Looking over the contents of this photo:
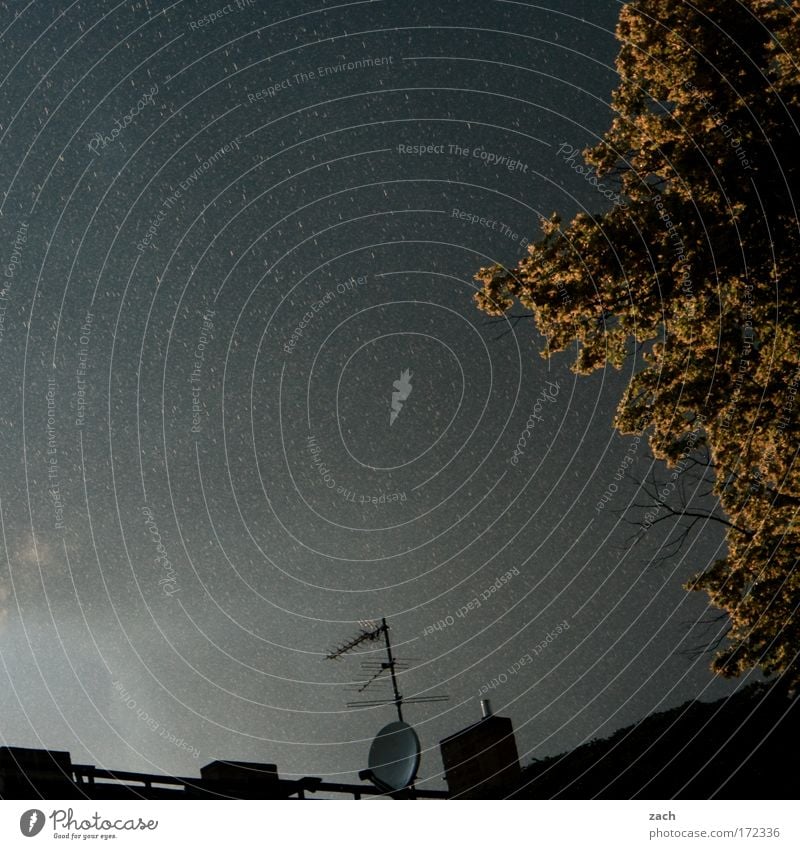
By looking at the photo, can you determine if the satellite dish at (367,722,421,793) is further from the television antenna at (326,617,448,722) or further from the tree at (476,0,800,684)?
the tree at (476,0,800,684)

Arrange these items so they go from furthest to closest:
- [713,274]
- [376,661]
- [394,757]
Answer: [376,661], [394,757], [713,274]

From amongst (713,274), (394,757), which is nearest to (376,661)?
(394,757)

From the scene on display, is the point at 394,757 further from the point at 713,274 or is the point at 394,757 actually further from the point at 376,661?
the point at 713,274

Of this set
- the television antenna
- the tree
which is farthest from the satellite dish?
the tree

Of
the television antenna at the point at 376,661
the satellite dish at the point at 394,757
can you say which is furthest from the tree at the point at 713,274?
the television antenna at the point at 376,661

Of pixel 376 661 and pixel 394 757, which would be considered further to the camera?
pixel 376 661

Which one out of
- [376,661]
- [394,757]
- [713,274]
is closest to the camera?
[713,274]
